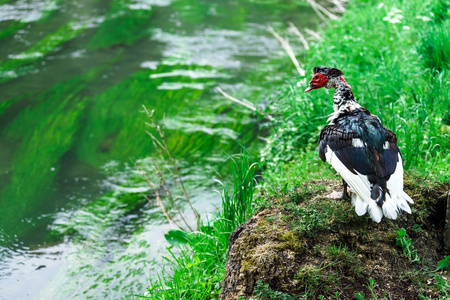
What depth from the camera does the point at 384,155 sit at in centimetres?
285

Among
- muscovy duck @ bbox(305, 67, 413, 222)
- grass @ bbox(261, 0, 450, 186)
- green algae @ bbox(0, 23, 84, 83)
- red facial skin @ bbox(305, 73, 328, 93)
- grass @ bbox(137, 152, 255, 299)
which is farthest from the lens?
green algae @ bbox(0, 23, 84, 83)

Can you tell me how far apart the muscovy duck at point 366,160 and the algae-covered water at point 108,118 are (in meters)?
0.82

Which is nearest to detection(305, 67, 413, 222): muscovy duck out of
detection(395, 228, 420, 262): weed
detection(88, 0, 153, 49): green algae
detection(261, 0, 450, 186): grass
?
detection(395, 228, 420, 262): weed

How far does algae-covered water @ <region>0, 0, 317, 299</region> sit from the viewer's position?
4102 millimetres

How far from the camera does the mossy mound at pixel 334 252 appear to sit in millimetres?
2572

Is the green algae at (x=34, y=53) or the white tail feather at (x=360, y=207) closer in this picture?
the white tail feather at (x=360, y=207)

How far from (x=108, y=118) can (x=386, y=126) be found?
3691mm

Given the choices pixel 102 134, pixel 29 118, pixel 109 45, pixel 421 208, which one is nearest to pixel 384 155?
pixel 421 208

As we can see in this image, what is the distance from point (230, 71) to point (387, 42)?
96.5 inches

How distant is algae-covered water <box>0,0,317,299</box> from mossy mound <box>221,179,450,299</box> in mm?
966

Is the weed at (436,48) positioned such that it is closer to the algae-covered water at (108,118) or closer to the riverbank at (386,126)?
the riverbank at (386,126)

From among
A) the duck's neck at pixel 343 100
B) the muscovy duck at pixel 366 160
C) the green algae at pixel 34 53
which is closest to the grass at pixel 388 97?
the duck's neck at pixel 343 100

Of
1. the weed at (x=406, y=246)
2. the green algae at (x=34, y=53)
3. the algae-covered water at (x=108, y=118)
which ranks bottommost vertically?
the algae-covered water at (x=108, y=118)

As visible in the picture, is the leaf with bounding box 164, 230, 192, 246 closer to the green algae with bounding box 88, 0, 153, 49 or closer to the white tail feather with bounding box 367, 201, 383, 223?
the white tail feather with bounding box 367, 201, 383, 223
